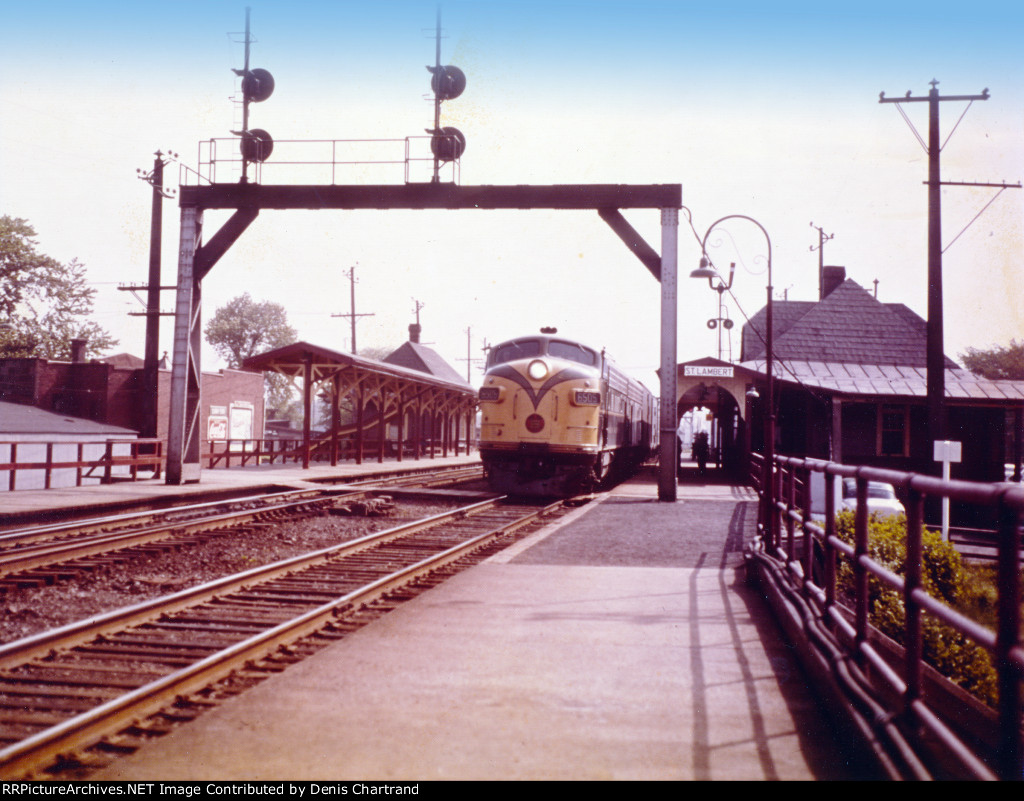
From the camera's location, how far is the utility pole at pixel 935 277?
631 inches

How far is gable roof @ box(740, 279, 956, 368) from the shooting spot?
98.7 ft

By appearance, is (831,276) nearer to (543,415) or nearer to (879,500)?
(879,500)

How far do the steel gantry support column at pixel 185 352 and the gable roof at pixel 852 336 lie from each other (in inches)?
731

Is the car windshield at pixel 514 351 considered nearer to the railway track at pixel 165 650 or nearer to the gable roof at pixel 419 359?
the railway track at pixel 165 650

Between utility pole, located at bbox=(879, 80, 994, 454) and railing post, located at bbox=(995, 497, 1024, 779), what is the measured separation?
14.5m

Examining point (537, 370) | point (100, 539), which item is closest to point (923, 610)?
point (100, 539)

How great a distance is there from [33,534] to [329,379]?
613 inches

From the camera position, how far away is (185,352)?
17750 mm

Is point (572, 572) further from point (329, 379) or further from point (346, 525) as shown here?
point (329, 379)

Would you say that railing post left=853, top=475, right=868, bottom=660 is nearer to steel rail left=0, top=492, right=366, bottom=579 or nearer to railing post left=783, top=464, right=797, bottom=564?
railing post left=783, top=464, right=797, bottom=564

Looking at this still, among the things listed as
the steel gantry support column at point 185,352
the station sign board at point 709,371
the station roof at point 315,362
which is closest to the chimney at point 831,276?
the station sign board at point 709,371

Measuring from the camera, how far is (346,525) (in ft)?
43.0

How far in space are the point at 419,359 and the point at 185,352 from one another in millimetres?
42507

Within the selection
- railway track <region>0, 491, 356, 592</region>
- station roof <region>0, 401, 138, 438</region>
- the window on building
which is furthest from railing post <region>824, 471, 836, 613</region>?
station roof <region>0, 401, 138, 438</region>
